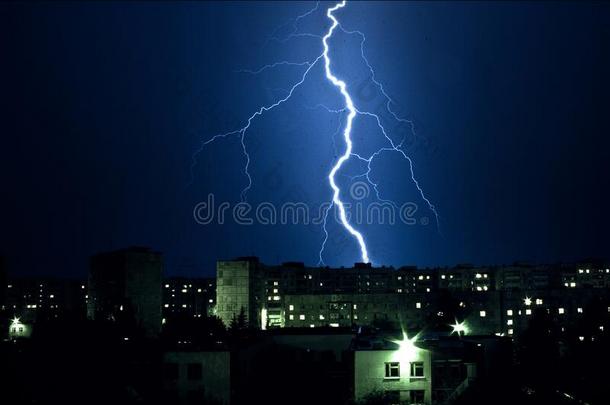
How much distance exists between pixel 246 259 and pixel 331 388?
31.8 metres

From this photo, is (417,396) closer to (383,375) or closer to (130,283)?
(383,375)

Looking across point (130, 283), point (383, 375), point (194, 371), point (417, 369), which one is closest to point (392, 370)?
point (383, 375)

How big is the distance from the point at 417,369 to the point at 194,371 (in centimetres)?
554

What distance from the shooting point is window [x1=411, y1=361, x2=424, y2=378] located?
17672 mm

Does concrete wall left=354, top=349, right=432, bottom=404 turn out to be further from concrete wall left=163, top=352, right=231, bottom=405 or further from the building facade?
the building facade

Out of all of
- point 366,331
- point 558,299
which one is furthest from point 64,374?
point 558,299

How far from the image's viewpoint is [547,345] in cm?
2728

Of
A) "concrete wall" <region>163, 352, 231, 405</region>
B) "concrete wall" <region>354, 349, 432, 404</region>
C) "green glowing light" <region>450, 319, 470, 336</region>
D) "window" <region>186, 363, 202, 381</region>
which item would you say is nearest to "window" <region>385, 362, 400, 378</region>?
"concrete wall" <region>354, 349, 432, 404</region>

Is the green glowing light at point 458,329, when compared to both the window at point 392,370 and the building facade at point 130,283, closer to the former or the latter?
the window at point 392,370

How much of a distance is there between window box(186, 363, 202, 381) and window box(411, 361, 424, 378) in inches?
209

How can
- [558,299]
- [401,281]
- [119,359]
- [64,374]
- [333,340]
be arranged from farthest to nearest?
[401,281] < [558,299] < [333,340] < [119,359] < [64,374]

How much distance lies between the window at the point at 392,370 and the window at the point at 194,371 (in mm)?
4702

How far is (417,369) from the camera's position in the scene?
58.0ft

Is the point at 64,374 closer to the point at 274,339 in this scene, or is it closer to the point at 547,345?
the point at 274,339
